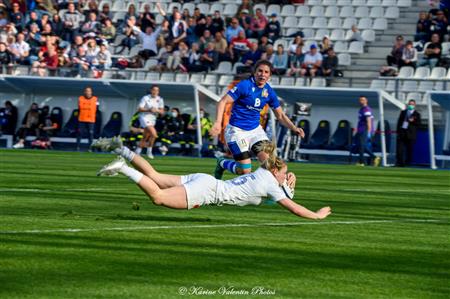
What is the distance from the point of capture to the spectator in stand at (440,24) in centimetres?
3800

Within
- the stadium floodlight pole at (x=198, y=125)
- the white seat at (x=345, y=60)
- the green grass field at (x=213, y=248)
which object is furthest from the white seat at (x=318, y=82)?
the green grass field at (x=213, y=248)

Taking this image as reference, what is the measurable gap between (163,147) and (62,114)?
5.63 meters

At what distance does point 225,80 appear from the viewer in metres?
40.2

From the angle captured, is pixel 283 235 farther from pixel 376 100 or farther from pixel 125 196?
pixel 376 100

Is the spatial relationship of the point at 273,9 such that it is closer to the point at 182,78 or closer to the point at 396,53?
the point at 182,78

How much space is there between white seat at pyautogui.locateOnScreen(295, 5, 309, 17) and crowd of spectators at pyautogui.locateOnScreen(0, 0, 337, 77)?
1118mm

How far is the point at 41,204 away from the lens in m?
14.7

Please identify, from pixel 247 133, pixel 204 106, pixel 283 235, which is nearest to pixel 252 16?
pixel 204 106

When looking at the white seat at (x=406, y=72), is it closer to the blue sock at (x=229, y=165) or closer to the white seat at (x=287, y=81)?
the white seat at (x=287, y=81)

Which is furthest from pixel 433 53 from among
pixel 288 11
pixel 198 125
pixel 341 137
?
pixel 198 125

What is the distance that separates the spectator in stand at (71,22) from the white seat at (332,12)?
29.9 ft

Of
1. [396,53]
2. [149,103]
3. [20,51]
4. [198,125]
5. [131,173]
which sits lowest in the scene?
[131,173]

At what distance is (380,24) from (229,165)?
2454 cm

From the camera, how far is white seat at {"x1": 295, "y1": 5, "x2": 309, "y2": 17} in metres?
43.2
